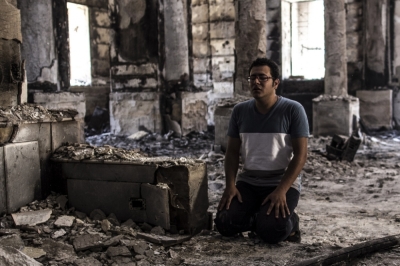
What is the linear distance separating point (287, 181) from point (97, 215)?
1509 mm

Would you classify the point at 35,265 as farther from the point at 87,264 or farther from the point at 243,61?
the point at 243,61

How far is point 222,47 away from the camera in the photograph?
13578mm

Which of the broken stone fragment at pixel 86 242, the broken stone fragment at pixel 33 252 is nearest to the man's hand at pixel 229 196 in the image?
the broken stone fragment at pixel 86 242

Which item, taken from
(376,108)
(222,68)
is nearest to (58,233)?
(376,108)

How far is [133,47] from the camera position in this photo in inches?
396

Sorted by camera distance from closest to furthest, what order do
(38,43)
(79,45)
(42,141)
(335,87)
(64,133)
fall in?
1. (42,141)
2. (64,133)
3. (38,43)
4. (335,87)
5. (79,45)

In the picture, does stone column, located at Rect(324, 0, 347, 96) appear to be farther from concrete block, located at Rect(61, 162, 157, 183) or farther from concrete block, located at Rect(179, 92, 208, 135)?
concrete block, located at Rect(61, 162, 157, 183)

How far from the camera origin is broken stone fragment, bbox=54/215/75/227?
3.44 m

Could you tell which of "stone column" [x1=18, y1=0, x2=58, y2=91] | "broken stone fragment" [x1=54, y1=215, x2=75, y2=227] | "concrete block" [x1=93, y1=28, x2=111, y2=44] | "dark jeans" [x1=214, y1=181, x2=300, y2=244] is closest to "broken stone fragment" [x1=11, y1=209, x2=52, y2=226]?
"broken stone fragment" [x1=54, y1=215, x2=75, y2=227]

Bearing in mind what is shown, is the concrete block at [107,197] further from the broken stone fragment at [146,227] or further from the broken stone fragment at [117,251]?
the broken stone fragment at [117,251]

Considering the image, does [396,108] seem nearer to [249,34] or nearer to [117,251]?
[249,34]

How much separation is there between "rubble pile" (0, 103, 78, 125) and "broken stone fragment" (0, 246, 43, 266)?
1155 millimetres

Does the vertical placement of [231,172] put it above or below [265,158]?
below

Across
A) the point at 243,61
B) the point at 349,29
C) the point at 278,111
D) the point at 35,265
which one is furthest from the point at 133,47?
the point at 35,265
